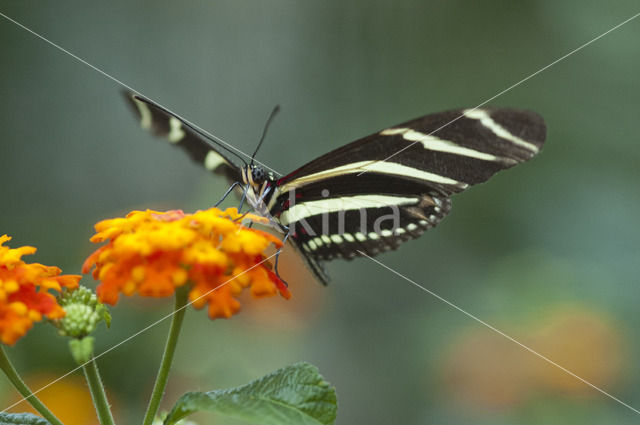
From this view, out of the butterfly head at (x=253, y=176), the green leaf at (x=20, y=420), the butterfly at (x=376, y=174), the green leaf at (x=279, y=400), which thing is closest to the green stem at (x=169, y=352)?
the green leaf at (x=279, y=400)

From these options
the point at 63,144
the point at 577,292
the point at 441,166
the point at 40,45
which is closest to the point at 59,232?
the point at 63,144

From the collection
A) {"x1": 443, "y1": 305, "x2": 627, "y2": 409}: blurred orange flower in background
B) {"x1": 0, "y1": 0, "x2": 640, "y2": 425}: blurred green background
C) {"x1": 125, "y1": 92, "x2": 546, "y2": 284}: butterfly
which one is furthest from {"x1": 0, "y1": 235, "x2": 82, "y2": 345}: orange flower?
{"x1": 443, "y1": 305, "x2": 627, "y2": 409}: blurred orange flower in background

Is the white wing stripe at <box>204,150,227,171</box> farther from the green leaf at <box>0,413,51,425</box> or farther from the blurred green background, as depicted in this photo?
the green leaf at <box>0,413,51,425</box>

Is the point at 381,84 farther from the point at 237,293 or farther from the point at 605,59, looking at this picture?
the point at 237,293

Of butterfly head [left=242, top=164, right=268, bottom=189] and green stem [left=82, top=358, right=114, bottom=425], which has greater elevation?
butterfly head [left=242, top=164, right=268, bottom=189]

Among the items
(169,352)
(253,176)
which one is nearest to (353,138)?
(253,176)

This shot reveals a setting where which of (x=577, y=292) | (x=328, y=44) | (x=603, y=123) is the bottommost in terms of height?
(x=577, y=292)
